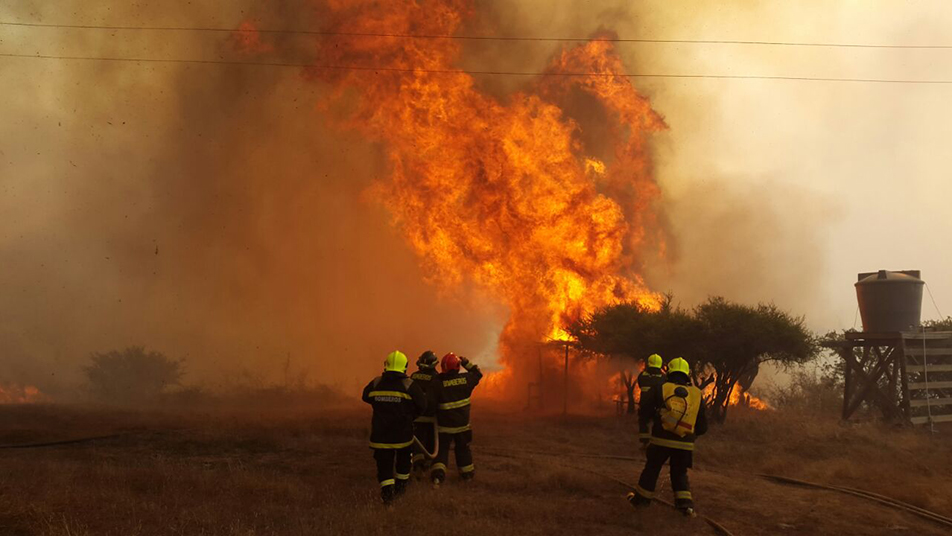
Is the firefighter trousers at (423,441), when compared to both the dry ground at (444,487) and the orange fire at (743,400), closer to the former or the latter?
the dry ground at (444,487)

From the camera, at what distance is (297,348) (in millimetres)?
51344

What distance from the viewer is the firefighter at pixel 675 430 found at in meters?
11.5

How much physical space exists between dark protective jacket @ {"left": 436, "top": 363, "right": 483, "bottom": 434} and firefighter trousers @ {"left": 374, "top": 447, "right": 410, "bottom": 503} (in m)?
1.83

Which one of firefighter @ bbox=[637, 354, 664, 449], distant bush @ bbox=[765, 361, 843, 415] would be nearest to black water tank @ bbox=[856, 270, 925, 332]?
distant bush @ bbox=[765, 361, 843, 415]

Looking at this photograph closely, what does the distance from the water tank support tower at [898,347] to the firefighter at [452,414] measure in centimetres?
1880

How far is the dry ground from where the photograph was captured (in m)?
10.4

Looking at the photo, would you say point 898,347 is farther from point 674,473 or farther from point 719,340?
point 674,473

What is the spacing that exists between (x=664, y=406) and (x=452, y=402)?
4.01m

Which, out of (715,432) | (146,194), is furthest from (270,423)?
(146,194)

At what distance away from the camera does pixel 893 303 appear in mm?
25953

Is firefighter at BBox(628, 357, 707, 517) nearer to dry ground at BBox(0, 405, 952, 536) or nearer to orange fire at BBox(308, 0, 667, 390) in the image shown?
dry ground at BBox(0, 405, 952, 536)

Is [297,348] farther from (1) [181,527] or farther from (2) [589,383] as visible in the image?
(1) [181,527]

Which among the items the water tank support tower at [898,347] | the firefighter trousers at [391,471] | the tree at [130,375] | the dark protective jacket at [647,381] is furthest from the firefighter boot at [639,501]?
the tree at [130,375]

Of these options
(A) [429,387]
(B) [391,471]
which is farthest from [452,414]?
(B) [391,471]
